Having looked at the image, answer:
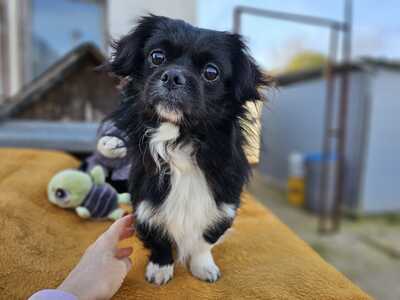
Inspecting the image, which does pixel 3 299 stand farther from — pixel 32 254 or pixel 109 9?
pixel 109 9

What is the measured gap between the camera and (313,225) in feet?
13.4

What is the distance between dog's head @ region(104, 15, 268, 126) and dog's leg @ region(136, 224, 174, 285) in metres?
0.30

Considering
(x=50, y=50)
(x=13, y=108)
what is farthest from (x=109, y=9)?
(x=13, y=108)

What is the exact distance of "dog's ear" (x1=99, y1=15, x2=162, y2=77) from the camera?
3.07ft

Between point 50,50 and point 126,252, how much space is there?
3.74 m

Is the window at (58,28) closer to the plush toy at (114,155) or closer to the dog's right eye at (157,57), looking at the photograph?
the plush toy at (114,155)

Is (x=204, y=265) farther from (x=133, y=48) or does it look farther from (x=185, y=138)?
(x=133, y=48)

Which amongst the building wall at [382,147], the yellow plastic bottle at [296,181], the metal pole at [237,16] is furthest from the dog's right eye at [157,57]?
the yellow plastic bottle at [296,181]

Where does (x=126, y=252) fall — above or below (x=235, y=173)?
below

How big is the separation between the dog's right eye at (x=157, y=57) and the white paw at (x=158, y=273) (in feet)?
1.72

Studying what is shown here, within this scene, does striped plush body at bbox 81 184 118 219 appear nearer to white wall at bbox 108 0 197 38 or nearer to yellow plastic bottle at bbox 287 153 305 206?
white wall at bbox 108 0 197 38

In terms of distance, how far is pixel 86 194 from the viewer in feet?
4.03

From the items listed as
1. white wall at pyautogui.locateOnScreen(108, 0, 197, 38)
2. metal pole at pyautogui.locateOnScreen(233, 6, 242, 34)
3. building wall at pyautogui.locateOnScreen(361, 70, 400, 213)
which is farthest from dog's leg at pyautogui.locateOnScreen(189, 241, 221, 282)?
building wall at pyautogui.locateOnScreen(361, 70, 400, 213)

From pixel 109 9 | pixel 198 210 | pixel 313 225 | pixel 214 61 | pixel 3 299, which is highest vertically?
pixel 109 9
